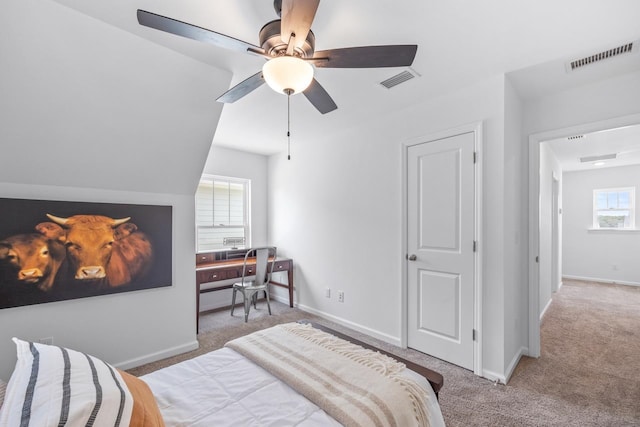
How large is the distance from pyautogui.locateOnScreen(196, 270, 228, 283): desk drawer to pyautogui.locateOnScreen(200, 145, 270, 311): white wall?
0.74 metres

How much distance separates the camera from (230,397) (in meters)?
1.24

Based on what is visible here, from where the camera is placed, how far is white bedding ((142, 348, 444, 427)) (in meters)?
1.10

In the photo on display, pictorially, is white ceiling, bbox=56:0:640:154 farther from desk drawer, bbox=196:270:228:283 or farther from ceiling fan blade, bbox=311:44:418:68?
desk drawer, bbox=196:270:228:283

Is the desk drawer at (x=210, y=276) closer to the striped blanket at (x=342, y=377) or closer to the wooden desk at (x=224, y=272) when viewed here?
the wooden desk at (x=224, y=272)

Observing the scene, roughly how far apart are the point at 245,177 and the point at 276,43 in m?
3.38

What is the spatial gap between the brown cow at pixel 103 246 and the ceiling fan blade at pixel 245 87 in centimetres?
166

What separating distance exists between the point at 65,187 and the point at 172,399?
212cm

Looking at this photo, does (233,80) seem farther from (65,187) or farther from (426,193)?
(426,193)

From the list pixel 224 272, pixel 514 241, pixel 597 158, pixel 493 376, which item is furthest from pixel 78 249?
pixel 597 158

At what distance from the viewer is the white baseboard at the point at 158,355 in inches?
102

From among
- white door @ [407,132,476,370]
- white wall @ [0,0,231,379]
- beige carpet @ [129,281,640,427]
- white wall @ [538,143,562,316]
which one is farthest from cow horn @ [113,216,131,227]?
white wall @ [538,143,562,316]

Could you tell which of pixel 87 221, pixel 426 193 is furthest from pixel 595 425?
pixel 87 221

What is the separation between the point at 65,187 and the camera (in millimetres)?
2369

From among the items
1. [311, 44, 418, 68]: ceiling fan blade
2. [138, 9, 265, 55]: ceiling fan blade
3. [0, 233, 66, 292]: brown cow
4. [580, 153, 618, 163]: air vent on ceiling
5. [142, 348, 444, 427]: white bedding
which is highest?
[580, 153, 618, 163]: air vent on ceiling
